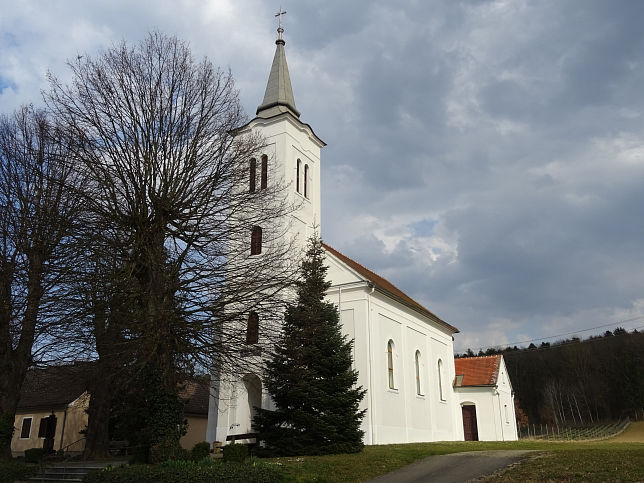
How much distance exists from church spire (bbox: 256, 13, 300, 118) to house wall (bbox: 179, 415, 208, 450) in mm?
19965

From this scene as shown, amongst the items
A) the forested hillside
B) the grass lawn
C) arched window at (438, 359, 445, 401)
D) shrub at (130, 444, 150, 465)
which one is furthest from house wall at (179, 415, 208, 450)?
the forested hillside

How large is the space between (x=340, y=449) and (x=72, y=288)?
10203 millimetres

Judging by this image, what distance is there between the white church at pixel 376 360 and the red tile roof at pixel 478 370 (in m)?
0.08

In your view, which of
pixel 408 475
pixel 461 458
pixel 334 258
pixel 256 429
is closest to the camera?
pixel 408 475

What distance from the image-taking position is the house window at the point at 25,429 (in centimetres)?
3338

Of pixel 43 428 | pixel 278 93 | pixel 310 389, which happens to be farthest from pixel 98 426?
pixel 278 93

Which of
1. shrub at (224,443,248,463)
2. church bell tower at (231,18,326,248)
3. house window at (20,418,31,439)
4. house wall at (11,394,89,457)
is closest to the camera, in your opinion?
shrub at (224,443,248,463)

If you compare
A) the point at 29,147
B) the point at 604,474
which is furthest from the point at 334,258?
the point at 604,474

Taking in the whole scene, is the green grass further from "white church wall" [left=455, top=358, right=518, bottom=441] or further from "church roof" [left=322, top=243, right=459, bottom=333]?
"white church wall" [left=455, top=358, right=518, bottom=441]

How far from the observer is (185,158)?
16078mm

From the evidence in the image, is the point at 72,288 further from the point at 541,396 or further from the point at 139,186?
the point at 541,396

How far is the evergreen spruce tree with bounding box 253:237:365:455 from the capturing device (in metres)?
18.7

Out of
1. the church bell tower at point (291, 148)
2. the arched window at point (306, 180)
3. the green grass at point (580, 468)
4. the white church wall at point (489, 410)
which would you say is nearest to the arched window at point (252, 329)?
the green grass at point (580, 468)

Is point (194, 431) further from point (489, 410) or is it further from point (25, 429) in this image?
point (489, 410)
